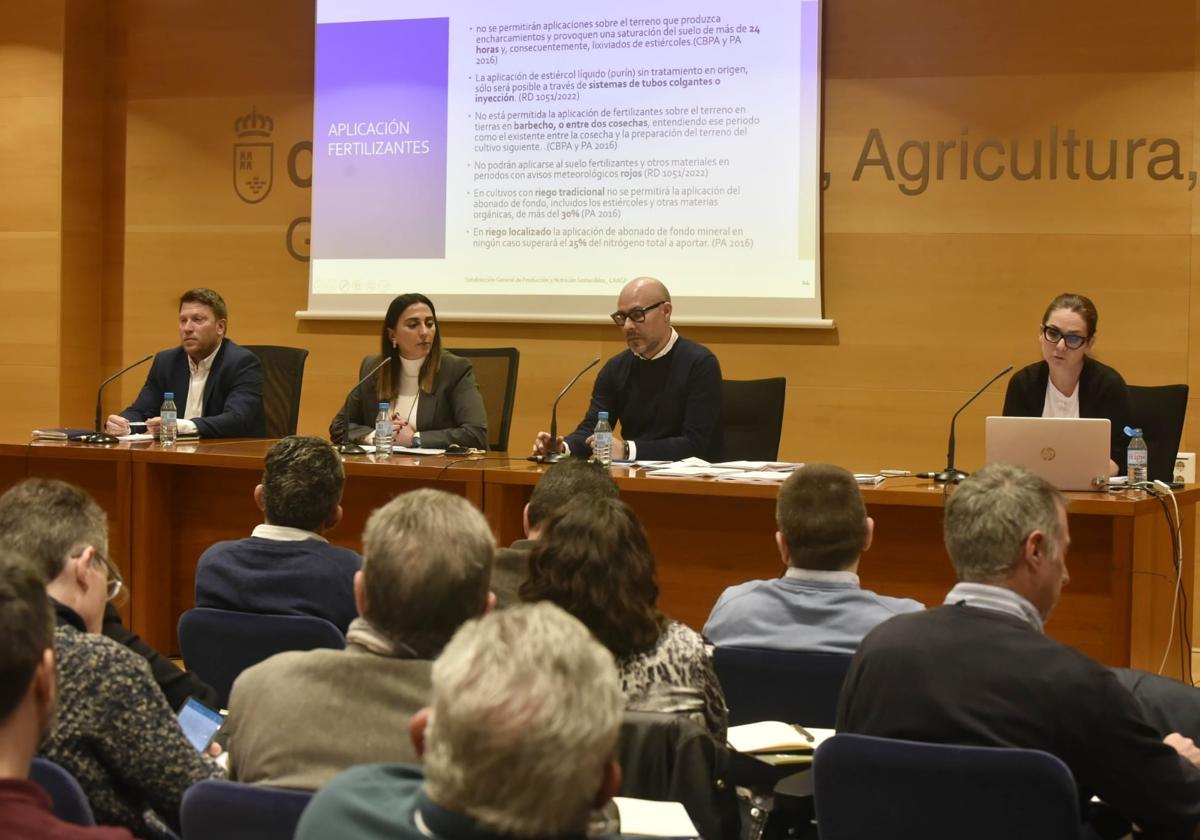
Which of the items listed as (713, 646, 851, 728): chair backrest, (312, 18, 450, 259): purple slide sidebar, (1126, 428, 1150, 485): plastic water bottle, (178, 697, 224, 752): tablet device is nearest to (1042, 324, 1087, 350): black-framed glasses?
(1126, 428, 1150, 485): plastic water bottle

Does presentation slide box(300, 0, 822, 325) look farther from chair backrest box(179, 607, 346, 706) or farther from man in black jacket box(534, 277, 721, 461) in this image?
chair backrest box(179, 607, 346, 706)

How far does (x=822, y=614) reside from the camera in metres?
2.41

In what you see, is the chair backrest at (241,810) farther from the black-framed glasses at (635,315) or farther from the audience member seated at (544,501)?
the black-framed glasses at (635,315)

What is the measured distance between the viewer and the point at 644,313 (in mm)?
5008

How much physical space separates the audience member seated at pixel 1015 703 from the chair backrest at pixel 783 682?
34cm

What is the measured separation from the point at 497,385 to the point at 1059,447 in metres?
2.34

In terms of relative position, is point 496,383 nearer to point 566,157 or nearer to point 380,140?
point 566,157

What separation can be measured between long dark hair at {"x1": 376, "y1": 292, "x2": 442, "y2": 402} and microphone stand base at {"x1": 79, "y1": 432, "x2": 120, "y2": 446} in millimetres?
1013


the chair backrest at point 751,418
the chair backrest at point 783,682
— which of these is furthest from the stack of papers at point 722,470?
the chair backrest at point 783,682

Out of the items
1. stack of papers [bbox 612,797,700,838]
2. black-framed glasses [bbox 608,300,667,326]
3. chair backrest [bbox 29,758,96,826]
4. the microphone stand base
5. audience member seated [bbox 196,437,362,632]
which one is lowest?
stack of papers [bbox 612,797,700,838]

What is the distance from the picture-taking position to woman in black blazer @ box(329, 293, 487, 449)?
5078 mm

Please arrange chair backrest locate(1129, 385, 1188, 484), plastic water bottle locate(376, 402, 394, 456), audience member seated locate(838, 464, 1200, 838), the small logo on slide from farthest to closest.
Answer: the small logo on slide → plastic water bottle locate(376, 402, 394, 456) → chair backrest locate(1129, 385, 1188, 484) → audience member seated locate(838, 464, 1200, 838)

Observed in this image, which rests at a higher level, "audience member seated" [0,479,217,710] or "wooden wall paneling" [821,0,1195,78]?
"wooden wall paneling" [821,0,1195,78]

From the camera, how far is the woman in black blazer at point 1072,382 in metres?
4.46
